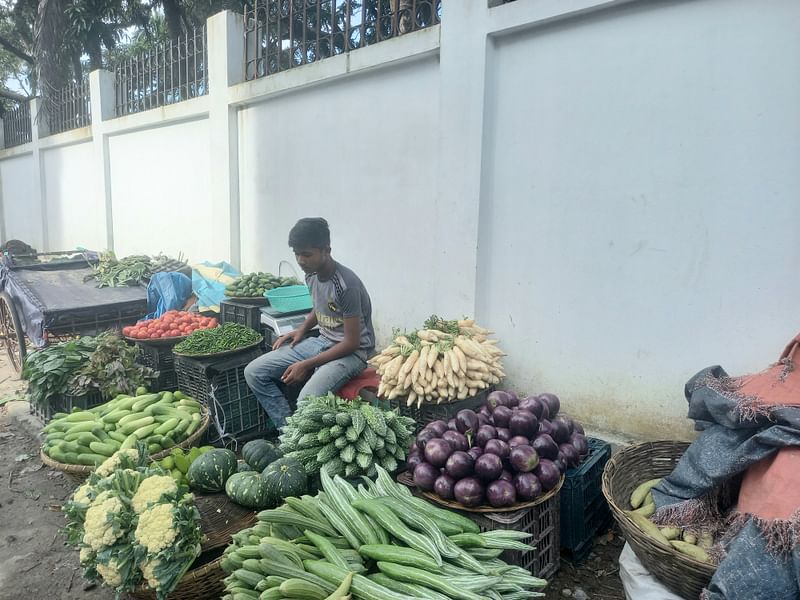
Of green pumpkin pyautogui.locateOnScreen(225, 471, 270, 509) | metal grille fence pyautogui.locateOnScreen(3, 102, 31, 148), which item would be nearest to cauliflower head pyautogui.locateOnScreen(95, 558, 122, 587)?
green pumpkin pyautogui.locateOnScreen(225, 471, 270, 509)

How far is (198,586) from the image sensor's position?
253 centimetres

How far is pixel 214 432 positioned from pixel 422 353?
199 cm

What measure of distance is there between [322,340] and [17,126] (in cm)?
1453

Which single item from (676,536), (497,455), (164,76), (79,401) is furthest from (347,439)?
(164,76)

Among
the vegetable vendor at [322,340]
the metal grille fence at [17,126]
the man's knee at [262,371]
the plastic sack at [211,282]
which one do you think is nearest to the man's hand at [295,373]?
the vegetable vendor at [322,340]

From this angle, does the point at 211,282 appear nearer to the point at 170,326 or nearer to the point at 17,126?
the point at 170,326

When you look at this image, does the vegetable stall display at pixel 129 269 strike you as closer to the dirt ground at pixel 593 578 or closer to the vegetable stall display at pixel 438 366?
the vegetable stall display at pixel 438 366

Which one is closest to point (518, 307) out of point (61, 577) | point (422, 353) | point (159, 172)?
point (422, 353)

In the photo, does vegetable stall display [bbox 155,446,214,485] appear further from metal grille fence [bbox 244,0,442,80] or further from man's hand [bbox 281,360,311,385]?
metal grille fence [bbox 244,0,442,80]

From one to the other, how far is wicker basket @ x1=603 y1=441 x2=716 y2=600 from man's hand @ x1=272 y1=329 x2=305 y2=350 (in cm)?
257

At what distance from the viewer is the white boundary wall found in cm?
312

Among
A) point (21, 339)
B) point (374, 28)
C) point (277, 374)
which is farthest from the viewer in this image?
point (21, 339)

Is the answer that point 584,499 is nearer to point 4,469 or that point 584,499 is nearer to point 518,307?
point 518,307

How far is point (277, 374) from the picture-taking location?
13.6 ft
